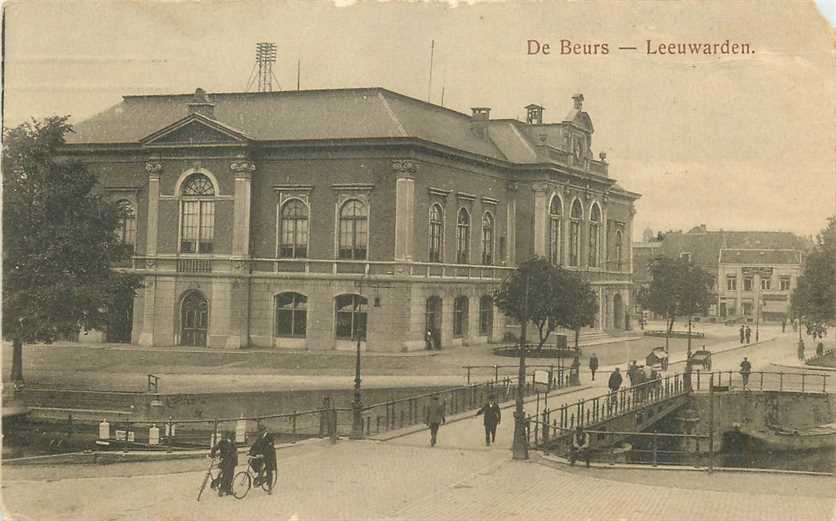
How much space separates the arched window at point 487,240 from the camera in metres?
41.3

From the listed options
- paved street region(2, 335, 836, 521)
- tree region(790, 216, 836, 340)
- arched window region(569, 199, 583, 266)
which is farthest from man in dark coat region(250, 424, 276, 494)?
arched window region(569, 199, 583, 266)

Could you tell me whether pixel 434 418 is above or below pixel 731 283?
below

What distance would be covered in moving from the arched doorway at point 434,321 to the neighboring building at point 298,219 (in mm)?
54

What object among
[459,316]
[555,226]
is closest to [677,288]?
[555,226]

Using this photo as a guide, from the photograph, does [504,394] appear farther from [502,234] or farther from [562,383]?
[502,234]

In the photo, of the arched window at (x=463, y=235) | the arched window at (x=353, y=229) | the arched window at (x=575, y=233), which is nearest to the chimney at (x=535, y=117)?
the arched window at (x=575, y=233)

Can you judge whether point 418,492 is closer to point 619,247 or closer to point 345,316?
point 345,316

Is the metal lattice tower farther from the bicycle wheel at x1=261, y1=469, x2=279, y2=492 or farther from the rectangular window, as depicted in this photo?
the rectangular window

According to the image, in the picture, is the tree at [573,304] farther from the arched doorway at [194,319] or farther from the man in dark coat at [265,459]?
the man in dark coat at [265,459]

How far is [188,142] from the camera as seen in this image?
3916 cm

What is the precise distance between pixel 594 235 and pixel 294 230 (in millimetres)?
19036

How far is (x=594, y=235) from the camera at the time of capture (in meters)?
50.8

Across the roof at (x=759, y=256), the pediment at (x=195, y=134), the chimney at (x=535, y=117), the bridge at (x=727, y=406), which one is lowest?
the bridge at (x=727, y=406)

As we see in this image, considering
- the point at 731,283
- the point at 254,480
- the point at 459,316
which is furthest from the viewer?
the point at 731,283
